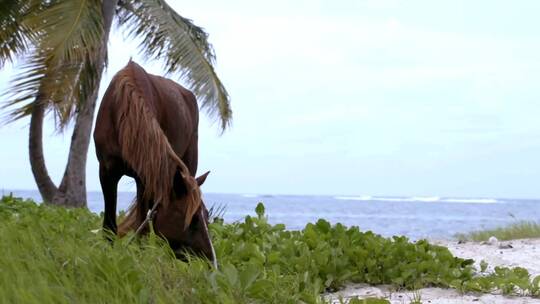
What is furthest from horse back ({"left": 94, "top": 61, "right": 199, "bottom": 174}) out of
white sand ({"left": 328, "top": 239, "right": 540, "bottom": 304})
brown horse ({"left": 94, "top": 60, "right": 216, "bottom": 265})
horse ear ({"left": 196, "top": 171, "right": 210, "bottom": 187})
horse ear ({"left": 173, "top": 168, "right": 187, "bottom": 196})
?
white sand ({"left": 328, "top": 239, "right": 540, "bottom": 304})

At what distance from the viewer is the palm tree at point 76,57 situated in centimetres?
1258

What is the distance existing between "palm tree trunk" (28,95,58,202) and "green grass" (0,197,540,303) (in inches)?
299

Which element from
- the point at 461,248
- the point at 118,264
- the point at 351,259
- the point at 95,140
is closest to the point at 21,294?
the point at 118,264

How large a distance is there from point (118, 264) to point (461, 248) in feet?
22.9

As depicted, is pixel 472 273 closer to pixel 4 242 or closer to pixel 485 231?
pixel 4 242

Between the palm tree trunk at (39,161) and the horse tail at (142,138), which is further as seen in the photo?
the palm tree trunk at (39,161)

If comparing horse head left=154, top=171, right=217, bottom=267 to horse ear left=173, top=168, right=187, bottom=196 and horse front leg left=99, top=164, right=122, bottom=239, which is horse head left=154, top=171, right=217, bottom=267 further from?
horse front leg left=99, top=164, right=122, bottom=239

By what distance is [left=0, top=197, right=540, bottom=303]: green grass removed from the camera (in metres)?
3.88

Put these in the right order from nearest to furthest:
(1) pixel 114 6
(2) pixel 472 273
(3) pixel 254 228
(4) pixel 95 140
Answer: (4) pixel 95 140 < (2) pixel 472 273 < (3) pixel 254 228 < (1) pixel 114 6

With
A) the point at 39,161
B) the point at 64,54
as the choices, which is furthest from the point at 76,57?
the point at 39,161

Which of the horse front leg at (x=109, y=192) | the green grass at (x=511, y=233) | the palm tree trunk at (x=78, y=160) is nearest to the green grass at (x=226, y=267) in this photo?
the horse front leg at (x=109, y=192)

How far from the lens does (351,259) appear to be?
22.2 feet

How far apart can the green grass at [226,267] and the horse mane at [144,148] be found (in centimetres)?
28

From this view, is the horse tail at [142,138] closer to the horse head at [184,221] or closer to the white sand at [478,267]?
the horse head at [184,221]
